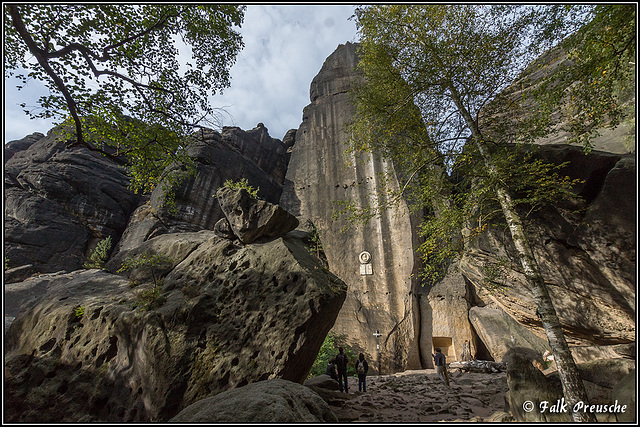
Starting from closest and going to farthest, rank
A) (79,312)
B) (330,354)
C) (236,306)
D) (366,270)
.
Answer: (236,306) < (79,312) < (330,354) < (366,270)

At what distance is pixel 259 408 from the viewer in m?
2.78

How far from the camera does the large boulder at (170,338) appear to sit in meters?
5.09

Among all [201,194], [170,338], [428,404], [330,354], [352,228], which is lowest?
[428,404]

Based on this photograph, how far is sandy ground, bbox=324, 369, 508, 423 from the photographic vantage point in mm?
5535

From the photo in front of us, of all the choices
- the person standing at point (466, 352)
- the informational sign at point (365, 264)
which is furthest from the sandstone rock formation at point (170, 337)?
the person standing at point (466, 352)

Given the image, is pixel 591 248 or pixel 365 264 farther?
pixel 365 264

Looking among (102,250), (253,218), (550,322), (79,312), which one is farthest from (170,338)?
(102,250)

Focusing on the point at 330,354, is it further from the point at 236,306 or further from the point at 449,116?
the point at 449,116

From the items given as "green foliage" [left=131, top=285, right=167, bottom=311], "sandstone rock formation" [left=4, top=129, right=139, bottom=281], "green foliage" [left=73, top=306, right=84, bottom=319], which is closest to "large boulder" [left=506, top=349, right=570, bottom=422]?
"green foliage" [left=131, top=285, right=167, bottom=311]

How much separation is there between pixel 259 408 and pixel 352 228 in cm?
1695

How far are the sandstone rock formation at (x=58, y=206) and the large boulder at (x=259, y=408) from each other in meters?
20.3

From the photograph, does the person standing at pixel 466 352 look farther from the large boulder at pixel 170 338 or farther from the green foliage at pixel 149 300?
the green foliage at pixel 149 300

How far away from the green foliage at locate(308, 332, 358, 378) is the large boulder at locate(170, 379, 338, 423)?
1038cm

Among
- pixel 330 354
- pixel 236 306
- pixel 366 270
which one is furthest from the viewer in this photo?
pixel 366 270
